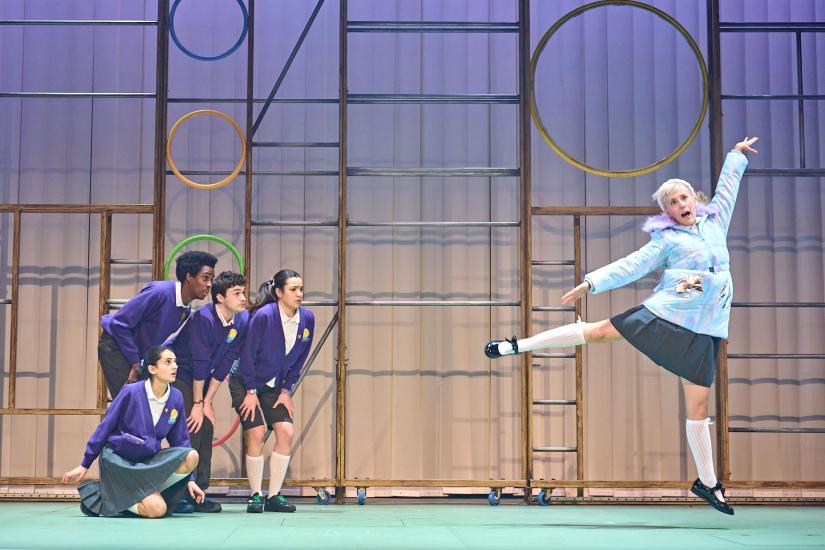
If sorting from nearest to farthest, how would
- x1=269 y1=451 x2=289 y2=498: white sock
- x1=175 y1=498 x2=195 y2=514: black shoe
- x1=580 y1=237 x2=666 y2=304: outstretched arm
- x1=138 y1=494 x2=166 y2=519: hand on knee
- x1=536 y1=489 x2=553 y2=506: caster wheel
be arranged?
x1=580 y1=237 x2=666 y2=304: outstretched arm
x1=138 y1=494 x2=166 y2=519: hand on knee
x1=175 y1=498 x2=195 y2=514: black shoe
x1=269 y1=451 x2=289 y2=498: white sock
x1=536 y1=489 x2=553 y2=506: caster wheel

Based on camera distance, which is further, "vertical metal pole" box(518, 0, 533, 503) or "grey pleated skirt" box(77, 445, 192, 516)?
"vertical metal pole" box(518, 0, 533, 503)

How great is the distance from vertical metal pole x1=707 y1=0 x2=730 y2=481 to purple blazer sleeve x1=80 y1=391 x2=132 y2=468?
3205 millimetres

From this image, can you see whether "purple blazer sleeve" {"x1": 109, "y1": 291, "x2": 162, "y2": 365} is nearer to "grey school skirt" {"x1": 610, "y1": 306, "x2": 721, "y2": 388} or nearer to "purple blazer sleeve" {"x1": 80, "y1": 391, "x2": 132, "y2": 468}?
"purple blazer sleeve" {"x1": 80, "y1": 391, "x2": 132, "y2": 468}

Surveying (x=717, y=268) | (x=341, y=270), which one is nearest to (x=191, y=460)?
(x=341, y=270)

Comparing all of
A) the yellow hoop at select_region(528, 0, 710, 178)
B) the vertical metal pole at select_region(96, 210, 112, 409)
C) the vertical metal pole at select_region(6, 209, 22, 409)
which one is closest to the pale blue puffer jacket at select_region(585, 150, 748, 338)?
the yellow hoop at select_region(528, 0, 710, 178)

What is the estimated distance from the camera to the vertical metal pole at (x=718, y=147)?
594 cm

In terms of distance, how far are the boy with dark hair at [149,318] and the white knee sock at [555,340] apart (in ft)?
5.15

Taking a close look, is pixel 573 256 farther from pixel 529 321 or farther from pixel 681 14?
pixel 681 14

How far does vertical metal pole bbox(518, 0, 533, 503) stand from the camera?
5957mm

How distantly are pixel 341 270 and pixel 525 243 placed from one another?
1058 mm

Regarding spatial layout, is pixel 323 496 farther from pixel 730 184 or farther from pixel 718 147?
pixel 718 147

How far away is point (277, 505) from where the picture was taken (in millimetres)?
5297

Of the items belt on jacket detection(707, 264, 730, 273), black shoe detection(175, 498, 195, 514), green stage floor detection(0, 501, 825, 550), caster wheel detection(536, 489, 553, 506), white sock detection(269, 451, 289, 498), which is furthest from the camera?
caster wheel detection(536, 489, 553, 506)

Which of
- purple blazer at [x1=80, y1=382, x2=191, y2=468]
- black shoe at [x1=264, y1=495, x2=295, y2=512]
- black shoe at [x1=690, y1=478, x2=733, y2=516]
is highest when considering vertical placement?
purple blazer at [x1=80, y1=382, x2=191, y2=468]
